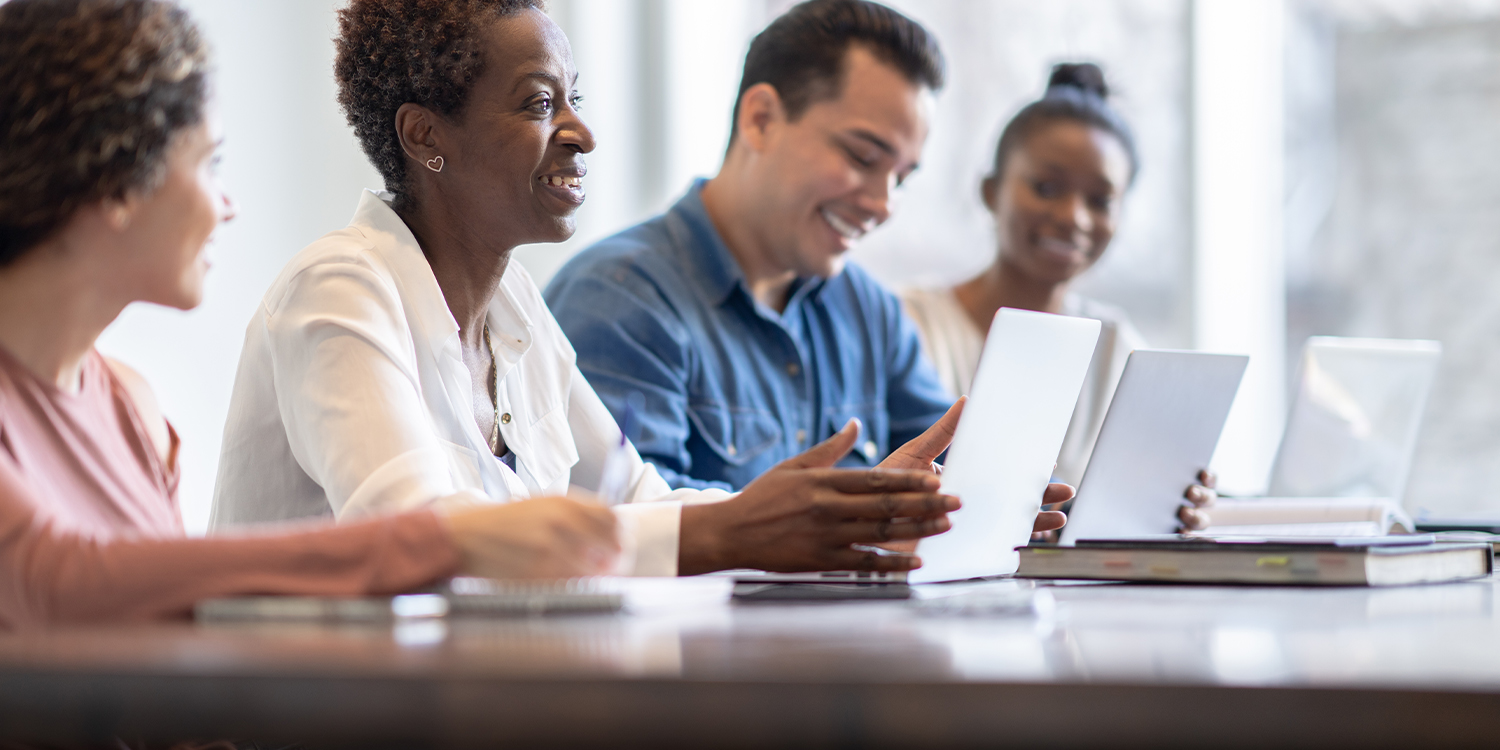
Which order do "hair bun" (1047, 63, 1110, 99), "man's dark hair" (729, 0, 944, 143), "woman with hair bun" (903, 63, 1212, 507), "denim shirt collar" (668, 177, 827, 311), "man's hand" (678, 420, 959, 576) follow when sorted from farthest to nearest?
1. "hair bun" (1047, 63, 1110, 99)
2. "woman with hair bun" (903, 63, 1212, 507)
3. "man's dark hair" (729, 0, 944, 143)
4. "denim shirt collar" (668, 177, 827, 311)
5. "man's hand" (678, 420, 959, 576)

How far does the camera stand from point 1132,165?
306 centimetres

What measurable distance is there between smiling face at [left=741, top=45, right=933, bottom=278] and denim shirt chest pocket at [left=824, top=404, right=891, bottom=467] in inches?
9.5

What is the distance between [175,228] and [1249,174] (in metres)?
3.08

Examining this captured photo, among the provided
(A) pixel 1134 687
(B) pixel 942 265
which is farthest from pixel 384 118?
(B) pixel 942 265

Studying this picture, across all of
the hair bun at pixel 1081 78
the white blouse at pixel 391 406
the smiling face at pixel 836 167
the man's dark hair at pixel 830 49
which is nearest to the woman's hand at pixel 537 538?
the white blouse at pixel 391 406

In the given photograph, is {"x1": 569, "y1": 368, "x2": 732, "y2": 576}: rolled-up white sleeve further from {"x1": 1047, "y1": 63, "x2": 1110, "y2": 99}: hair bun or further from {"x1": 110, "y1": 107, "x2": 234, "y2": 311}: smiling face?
{"x1": 1047, "y1": 63, "x2": 1110, "y2": 99}: hair bun

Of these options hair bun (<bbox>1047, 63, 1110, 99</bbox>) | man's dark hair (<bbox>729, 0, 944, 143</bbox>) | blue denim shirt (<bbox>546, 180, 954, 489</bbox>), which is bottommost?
blue denim shirt (<bbox>546, 180, 954, 489</bbox>)

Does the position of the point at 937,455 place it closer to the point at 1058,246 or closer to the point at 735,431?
the point at 735,431

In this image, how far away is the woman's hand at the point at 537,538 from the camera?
2.90 feet

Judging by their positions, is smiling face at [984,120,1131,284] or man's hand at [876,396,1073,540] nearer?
man's hand at [876,396,1073,540]

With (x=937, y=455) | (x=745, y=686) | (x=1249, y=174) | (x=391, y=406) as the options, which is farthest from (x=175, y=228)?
(x=1249, y=174)

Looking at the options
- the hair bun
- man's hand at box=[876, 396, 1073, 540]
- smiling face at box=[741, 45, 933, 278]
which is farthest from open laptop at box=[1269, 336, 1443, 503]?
the hair bun

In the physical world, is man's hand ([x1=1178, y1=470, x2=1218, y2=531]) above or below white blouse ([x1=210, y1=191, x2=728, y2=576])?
below

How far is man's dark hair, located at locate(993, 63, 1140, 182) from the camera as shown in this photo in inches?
118
